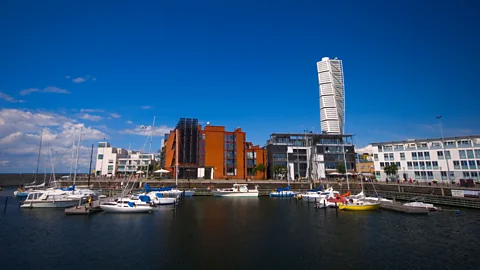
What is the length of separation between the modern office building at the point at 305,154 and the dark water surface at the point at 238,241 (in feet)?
197

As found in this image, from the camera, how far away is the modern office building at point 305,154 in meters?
101

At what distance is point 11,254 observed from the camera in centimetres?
2245

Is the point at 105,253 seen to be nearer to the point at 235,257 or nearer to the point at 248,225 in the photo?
the point at 235,257

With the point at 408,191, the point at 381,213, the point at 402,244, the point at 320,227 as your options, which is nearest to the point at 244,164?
the point at 408,191

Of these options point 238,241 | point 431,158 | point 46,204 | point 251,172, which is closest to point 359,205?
point 238,241

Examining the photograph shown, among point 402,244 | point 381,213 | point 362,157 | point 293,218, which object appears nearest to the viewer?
point 402,244

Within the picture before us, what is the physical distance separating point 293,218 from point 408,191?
41.6 metres

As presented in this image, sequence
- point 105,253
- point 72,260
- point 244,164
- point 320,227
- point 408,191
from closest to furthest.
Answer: point 72,260
point 105,253
point 320,227
point 408,191
point 244,164

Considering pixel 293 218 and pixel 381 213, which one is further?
pixel 381 213

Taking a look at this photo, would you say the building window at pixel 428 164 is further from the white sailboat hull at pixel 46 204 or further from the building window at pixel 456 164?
the white sailboat hull at pixel 46 204

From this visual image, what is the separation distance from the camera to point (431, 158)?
76125mm

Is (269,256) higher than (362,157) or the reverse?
the reverse

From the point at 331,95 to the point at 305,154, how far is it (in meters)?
48.3

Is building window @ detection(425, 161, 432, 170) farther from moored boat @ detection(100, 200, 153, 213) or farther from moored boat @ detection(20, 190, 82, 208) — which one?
moored boat @ detection(20, 190, 82, 208)
